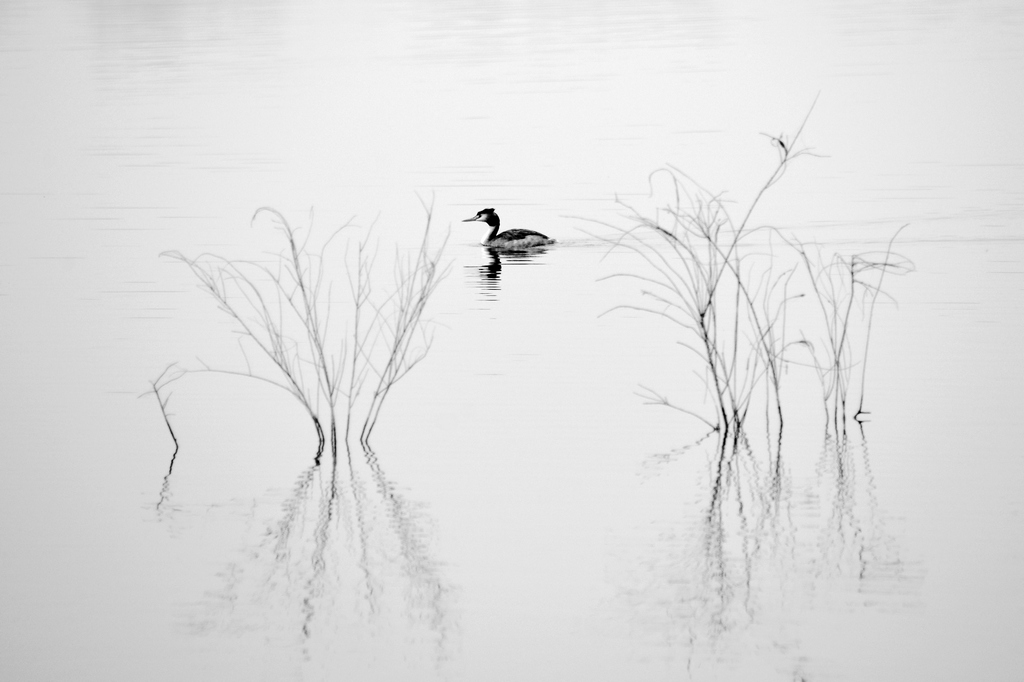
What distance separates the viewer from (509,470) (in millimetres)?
8344

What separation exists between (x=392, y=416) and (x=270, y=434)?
832 mm

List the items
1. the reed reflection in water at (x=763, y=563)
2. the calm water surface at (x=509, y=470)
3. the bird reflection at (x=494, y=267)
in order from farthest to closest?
the bird reflection at (x=494, y=267) < the calm water surface at (x=509, y=470) < the reed reflection in water at (x=763, y=563)

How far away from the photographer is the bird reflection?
49.6 feet

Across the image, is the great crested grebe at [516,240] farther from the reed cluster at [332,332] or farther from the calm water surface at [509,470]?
the reed cluster at [332,332]

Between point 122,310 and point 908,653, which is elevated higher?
point 122,310

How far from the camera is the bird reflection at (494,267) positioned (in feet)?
49.6

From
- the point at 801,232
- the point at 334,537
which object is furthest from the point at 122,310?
the point at 801,232

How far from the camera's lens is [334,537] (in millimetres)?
7316

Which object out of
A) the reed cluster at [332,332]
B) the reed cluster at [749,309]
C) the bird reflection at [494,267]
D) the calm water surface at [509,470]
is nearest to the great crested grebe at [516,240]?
the bird reflection at [494,267]

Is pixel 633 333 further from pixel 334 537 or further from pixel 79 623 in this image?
pixel 79 623

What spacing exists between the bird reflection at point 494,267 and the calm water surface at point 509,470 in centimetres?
10

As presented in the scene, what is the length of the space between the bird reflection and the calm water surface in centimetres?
10

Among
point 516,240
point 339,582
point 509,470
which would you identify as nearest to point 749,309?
point 516,240

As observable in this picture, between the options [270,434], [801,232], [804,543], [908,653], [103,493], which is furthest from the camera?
[801,232]
